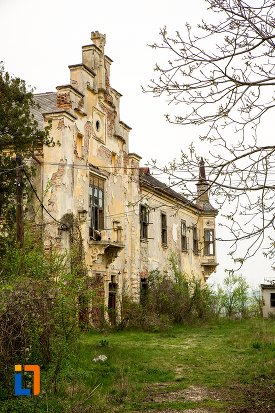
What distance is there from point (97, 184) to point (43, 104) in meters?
4.21

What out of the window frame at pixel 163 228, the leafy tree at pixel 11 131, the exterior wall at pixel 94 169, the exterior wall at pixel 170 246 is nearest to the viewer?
the leafy tree at pixel 11 131

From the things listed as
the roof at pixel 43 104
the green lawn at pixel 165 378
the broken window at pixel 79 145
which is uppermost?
the roof at pixel 43 104

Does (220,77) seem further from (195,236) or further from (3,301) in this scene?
(195,236)

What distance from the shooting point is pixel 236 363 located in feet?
48.9

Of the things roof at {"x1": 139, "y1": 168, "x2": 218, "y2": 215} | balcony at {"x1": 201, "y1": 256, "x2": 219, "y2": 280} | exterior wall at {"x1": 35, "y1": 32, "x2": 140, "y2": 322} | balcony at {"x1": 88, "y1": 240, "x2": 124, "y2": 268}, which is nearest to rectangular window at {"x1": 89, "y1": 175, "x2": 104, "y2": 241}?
exterior wall at {"x1": 35, "y1": 32, "x2": 140, "y2": 322}

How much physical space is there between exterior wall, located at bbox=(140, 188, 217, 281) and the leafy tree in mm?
8157

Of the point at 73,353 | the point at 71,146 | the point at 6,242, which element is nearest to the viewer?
the point at 73,353

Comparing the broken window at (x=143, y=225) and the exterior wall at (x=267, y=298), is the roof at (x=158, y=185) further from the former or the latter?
the exterior wall at (x=267, y=298)

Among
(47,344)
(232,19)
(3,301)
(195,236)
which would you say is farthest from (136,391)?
(195,236)

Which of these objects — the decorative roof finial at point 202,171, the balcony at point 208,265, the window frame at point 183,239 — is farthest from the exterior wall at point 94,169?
the decorative roof finial at point 202,171

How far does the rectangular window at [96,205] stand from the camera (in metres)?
23.9

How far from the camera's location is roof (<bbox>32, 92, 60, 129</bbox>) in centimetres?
2395

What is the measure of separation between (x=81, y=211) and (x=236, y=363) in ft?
31.6

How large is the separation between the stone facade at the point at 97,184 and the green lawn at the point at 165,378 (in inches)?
129
